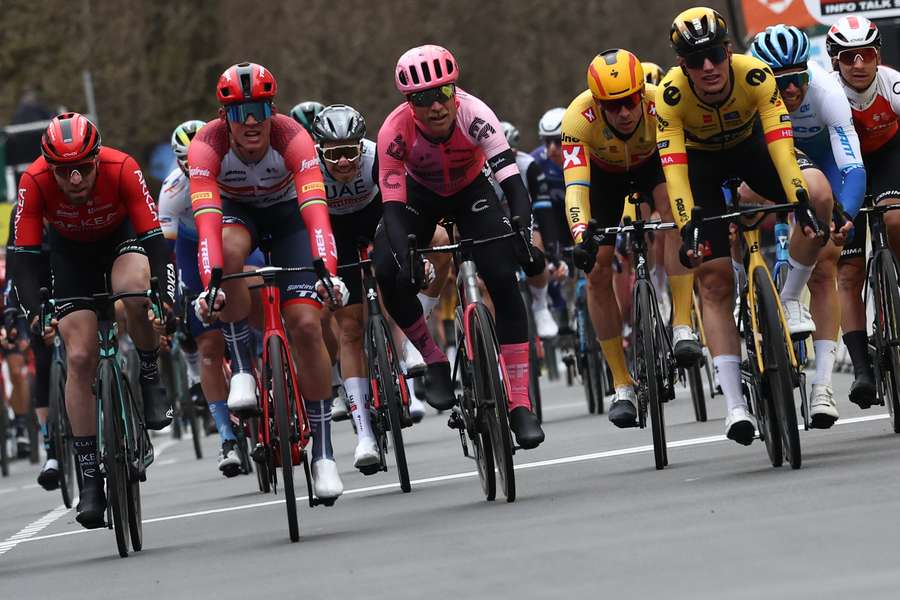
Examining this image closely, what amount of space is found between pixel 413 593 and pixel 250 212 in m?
4.20

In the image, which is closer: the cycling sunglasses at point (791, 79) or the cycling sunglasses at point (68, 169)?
the cycling sunglasses at point (68, 169)

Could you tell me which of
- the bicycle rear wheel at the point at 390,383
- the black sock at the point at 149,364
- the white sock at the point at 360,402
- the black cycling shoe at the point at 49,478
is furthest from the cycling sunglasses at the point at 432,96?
the black cycling shoe at the point at 49,478

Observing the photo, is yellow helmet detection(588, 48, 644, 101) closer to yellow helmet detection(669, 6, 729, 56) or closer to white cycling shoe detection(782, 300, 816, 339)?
yellow helmet detection(669, 6, 729, 56)

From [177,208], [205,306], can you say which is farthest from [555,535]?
[177,208]

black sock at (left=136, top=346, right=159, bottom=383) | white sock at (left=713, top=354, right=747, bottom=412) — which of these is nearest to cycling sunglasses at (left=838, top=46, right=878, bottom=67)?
white sock at (left=713, top=354, right=747, bottom=412)

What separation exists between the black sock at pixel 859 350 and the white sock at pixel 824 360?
22cm

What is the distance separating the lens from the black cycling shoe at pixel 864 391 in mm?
11766

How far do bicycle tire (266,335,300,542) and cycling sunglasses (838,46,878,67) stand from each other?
3792 millimetres

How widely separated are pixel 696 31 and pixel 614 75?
1.29m

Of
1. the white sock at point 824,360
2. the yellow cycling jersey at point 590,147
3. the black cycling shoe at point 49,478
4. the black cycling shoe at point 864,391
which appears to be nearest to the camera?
the white sock at point 824,360

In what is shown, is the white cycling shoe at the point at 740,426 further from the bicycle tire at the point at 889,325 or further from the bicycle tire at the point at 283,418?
the bicycle tire at the point at 283,418

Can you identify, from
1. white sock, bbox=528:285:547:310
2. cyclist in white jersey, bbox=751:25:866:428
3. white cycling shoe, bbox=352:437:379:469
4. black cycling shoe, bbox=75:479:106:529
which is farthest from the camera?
white sock, bbox=528:285:547:310

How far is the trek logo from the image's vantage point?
12188mm

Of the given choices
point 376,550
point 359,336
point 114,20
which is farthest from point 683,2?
point 376,550
